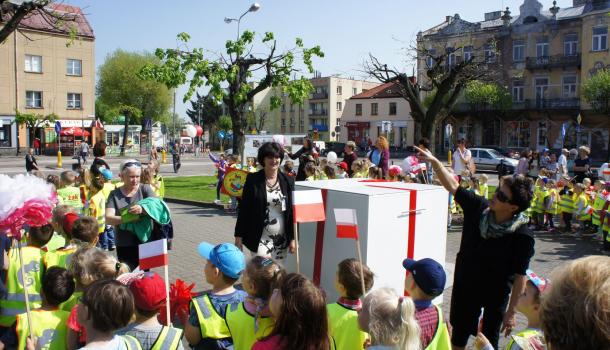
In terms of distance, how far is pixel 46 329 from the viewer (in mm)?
3545

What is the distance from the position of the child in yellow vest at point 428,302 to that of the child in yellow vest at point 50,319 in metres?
2.24

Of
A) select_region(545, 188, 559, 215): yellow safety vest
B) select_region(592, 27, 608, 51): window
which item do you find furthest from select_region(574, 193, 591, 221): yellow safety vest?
select_region(592, 27, 608, 51): window

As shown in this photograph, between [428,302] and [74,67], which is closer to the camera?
[428,302]

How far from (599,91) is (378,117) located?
94.8 ft

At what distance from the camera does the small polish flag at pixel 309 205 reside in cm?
496

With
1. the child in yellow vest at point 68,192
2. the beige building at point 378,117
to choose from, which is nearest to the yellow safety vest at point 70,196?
the child in yellow vest at point 68,192

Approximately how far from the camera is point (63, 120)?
48.6 meters

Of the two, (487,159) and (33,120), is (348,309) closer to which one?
(487,159)

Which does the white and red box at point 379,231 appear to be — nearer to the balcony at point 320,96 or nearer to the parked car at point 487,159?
the parked car at point 487,159

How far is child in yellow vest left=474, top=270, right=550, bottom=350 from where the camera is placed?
2.77 metres

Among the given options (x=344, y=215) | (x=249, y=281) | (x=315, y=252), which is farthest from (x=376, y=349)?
(x=315, y=252)

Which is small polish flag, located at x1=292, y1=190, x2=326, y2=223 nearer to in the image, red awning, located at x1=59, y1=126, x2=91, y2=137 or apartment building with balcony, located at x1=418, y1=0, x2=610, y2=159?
apartment building with balcony, located at x1=418, y1=0, x2=610, y2=159

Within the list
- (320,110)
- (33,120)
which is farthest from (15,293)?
(320,110)

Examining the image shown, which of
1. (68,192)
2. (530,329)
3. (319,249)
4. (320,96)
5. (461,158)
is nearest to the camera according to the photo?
(530,329)
